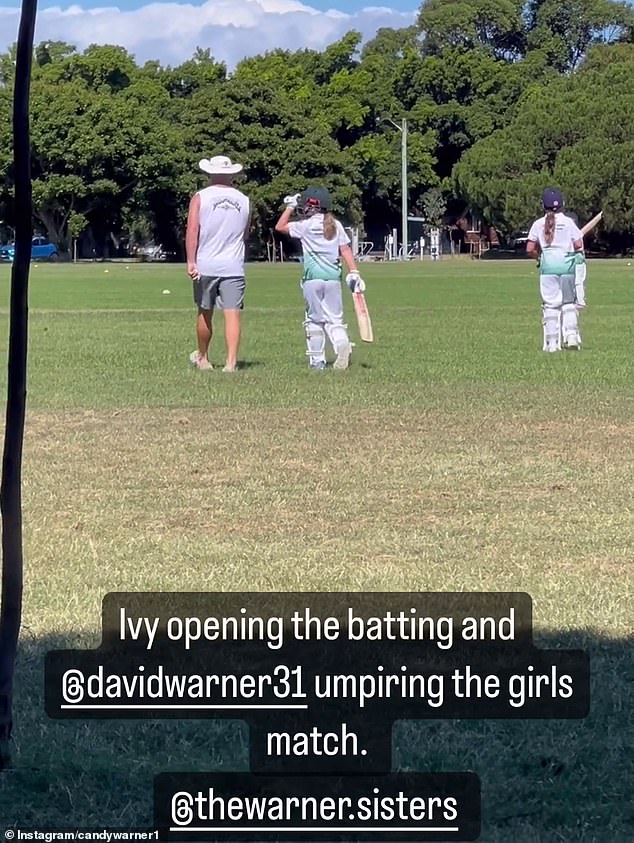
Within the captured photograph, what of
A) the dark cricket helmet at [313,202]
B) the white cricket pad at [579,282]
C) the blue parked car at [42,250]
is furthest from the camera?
the blue parked car at [42,250]

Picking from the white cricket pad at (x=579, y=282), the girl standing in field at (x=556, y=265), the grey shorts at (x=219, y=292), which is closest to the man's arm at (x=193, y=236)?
the grey shorts at (x=219, y=292)

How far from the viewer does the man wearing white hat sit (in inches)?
535

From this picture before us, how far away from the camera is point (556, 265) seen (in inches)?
631

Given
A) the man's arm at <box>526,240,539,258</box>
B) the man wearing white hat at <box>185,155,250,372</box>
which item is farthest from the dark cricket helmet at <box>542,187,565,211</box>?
the man wearing white hat at <box>185,155,250,372</box>

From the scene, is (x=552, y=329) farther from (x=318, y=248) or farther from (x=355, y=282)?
(x=318, y=248)

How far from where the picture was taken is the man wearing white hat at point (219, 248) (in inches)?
535

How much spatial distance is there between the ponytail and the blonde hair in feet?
10.5

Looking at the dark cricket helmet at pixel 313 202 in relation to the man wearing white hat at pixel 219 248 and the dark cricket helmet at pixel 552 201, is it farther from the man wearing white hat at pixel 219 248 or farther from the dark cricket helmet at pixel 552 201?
the dark cricket helmet at pixel 552 201

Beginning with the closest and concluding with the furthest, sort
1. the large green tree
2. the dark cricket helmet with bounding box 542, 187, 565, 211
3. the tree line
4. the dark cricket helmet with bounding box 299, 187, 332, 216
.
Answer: the dark cricket helmet with bounding box 299, 187, 332, 216 → the dark cricket helmet with bounding box 542, 187, 565, 211 → the large green tree → the tree line

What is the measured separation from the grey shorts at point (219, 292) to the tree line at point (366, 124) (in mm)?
47979

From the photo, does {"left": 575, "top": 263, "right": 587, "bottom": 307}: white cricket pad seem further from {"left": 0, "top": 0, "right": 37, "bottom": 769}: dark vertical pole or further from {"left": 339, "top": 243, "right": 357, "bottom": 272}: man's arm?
{"left": 0, "top": 0, "right": 37, "bottom": 769}: dark vertical pole

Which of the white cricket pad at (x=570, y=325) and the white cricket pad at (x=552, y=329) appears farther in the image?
the white cricket pad at (x=570, y=325)

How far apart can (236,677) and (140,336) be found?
14966mm

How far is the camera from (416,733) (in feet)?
13.7
